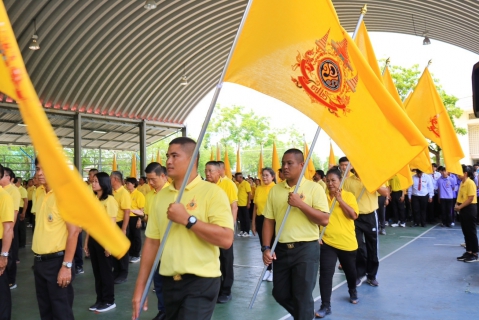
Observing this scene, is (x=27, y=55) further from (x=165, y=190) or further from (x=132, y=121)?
(x=165, y=190)

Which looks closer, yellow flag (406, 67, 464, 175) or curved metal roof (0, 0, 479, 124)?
yellow flag (406, 67, 464, 175)

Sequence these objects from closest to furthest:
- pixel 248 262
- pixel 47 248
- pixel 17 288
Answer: pixel 47 248 → pixel 17 288 → pixel 248 262

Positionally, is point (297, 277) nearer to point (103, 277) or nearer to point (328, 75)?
point (328, 75)

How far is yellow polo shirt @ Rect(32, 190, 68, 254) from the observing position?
4.19 metres

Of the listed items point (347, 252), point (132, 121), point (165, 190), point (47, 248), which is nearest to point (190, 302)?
point (165, 190)

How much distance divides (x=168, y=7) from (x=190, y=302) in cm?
1495

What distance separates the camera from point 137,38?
58.7ft

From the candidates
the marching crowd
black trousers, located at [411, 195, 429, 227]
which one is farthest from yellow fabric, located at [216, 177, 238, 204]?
black trousers, located at [411, 195, 429, 227]

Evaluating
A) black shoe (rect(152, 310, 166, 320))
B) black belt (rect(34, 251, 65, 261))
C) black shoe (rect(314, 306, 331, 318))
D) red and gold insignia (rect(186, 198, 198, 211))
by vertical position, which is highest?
red and gold insignia (rect(186, 198, 198, 211))

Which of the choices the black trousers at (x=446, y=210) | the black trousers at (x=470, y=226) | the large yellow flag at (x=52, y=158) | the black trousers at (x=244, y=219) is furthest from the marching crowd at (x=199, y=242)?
the black trousers at (x=446, y=210)

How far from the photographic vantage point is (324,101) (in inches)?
148

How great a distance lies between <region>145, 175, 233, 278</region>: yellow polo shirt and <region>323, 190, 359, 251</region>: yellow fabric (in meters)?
2.85

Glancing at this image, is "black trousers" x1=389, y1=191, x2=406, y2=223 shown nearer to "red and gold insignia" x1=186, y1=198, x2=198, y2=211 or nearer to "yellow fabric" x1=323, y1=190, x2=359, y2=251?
"yellow fabric" x1=323, y1=190, x2=359, y2=251

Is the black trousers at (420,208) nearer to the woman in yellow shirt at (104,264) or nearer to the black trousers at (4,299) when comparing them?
the woman in yellow shirt at (104,264)
